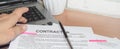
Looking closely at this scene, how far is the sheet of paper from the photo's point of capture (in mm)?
598

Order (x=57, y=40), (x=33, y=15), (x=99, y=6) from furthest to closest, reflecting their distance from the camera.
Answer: (x=99, y=6), (x=33, y=15), (x=57, y=40)

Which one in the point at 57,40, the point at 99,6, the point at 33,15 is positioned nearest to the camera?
the point at 57,40

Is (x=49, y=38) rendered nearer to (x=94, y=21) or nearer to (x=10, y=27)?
(x=10, y=27)

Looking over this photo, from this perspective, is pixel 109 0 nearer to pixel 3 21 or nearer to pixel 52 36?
pixel 52 36

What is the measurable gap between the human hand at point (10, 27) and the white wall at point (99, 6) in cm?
30

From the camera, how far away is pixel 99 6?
0.88 meters

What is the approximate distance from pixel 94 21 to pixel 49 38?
0.27 metres

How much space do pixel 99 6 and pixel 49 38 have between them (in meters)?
0.36

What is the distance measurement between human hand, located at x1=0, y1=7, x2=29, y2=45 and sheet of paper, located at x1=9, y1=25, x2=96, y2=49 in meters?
0.02

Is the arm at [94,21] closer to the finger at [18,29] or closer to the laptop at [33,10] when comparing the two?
the laptop at [33,10]

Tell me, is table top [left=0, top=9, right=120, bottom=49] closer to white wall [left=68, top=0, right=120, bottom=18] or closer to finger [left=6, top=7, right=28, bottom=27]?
white wall [left=68, top=0, right=120, bottom=18]

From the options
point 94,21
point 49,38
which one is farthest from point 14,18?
point 94,21

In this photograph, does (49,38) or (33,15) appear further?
(33,15)

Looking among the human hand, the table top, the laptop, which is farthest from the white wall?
the human hand
